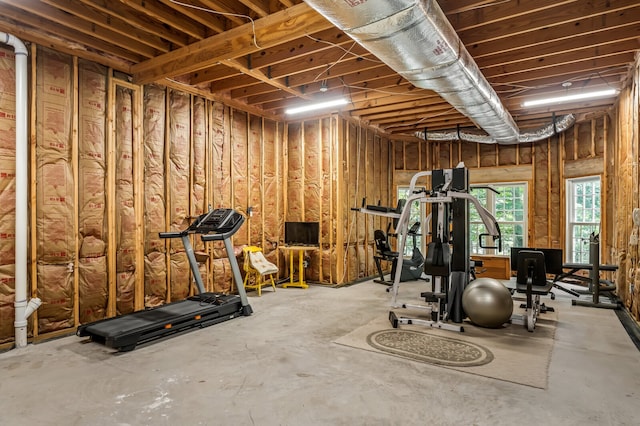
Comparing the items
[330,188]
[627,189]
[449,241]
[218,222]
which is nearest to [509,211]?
[627,189]

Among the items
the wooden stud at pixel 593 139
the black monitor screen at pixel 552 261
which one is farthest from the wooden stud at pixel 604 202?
the black monitor screen at pixel 552 261

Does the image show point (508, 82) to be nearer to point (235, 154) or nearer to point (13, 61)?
point (235, 154)

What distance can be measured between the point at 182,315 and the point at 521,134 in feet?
23.8

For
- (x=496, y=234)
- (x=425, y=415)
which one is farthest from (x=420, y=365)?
(x=496, y=234)

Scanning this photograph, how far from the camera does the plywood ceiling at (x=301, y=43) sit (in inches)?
145

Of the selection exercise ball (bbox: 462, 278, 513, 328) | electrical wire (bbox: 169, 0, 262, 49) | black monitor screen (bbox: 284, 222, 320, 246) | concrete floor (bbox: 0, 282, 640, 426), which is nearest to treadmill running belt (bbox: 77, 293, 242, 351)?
concrete floor (bbox: 0, 282, 640, 426)

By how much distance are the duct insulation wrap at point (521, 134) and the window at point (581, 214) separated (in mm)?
1126

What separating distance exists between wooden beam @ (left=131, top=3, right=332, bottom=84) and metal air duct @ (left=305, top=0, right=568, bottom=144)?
650mm

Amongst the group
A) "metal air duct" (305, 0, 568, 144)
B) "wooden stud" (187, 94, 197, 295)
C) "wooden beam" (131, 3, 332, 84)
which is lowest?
"wooden stud" (187, 94, 197, 295)

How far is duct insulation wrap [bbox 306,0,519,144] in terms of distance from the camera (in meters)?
2.67

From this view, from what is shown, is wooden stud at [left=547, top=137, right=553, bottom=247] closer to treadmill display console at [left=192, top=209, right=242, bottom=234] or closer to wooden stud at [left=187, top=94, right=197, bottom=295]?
treadmill display console at [left=192, top=209, right=242, bottom=234]

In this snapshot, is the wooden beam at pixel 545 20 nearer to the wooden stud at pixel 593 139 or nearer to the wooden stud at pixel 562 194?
the wooden stud at pixel 593 139

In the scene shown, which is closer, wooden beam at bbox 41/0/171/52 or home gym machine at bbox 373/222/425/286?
wooden beam at bbox 41/0/171/52

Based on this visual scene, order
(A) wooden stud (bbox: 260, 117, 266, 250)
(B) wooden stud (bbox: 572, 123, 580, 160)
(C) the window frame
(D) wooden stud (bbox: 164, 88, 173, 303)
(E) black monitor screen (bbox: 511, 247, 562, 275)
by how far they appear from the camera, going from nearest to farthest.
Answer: (E) black monitor screen (bbox: 511, 247, 562, 275) < (D) wooden stud (bbox: 164, 88, 173, 303) < (A) wooden stud (bbox: 260, 117, 266, 250) < (B) wooden stud (bbox: 572, 123, 580, 160) < (C) the window frame
